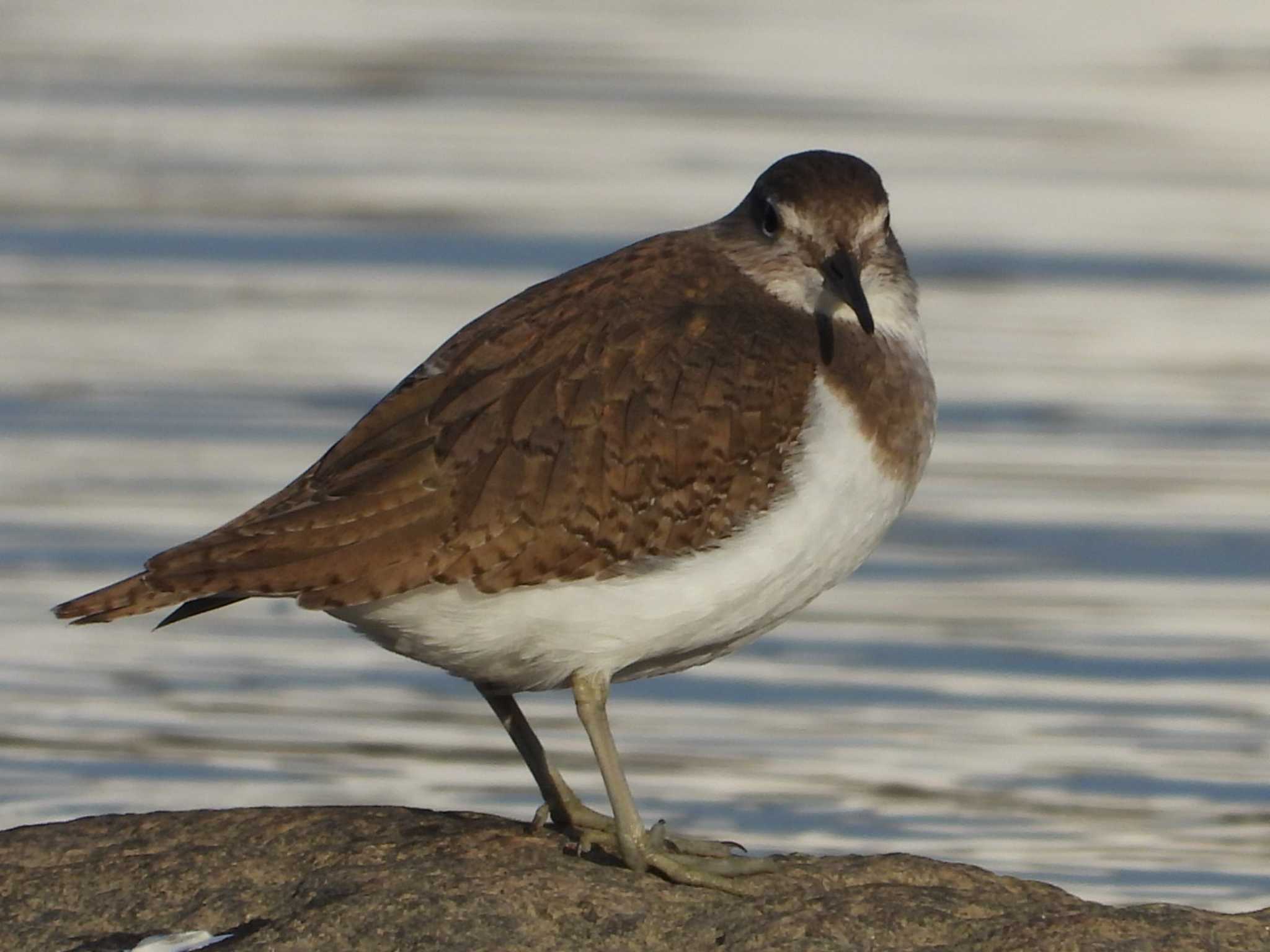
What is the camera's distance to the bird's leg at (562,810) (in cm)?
1045

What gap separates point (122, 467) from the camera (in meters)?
17.4

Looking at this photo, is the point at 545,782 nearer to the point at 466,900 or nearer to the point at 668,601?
the point at 668,601

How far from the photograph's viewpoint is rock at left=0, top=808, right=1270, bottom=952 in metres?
9.54

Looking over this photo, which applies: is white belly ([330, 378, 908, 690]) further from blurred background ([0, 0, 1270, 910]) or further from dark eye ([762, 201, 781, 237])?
blurred background ([0, 0, 1270, 910])

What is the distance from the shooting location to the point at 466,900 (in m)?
9.70

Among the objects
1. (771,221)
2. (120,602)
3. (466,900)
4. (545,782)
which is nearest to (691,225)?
(771,221)

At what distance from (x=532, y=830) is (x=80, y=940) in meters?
1.79

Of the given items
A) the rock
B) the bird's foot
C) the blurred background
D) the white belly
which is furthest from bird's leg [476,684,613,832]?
the blurred background


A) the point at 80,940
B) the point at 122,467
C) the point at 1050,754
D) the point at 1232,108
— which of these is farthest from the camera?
the point at 1232,108

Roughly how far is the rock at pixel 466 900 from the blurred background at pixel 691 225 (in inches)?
112

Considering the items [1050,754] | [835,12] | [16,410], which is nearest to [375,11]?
[835,12]

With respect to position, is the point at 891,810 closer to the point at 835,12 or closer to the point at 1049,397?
the point at 1049,397

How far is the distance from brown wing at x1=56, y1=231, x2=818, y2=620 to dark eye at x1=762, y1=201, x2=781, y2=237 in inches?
21.6

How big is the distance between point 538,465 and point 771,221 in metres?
1.58
